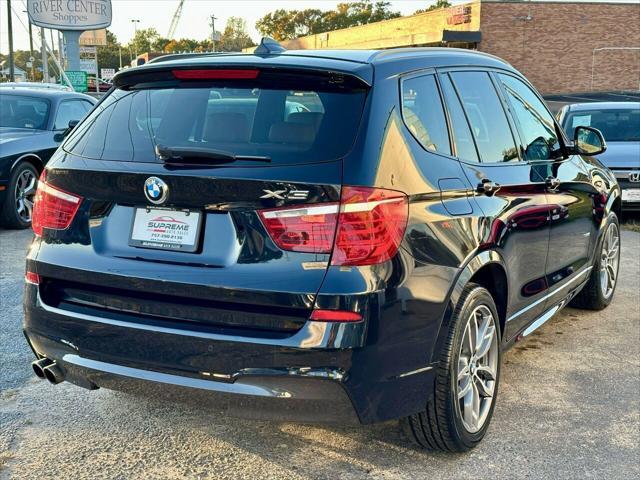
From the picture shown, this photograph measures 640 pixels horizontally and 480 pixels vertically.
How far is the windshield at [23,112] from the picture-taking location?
10070mm

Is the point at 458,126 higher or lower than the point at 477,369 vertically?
higher

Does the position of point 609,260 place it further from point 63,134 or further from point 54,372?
point 63,134

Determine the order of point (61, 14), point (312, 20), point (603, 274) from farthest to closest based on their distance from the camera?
1. point (312, 20)
2. point (61, 14)
3. point (603, 274)

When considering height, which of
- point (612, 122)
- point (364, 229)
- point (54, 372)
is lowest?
point (54, 372)

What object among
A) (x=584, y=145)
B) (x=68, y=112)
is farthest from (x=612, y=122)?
(x=68, y=112)

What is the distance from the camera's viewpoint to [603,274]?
5.98 m

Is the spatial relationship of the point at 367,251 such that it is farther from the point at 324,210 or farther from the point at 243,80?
the point at 243,80

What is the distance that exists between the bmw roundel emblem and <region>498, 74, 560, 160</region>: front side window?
87.1 inches

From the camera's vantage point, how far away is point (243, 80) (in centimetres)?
321

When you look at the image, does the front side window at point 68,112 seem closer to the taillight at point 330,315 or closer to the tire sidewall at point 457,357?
the tire sidewall at point 457,357

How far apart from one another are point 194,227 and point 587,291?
3.91 metres

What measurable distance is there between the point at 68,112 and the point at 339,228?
28.4ft

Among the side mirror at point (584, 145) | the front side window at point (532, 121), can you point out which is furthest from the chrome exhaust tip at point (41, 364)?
the side mirror at point (584, 145)

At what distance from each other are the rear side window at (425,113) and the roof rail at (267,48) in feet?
2.04
